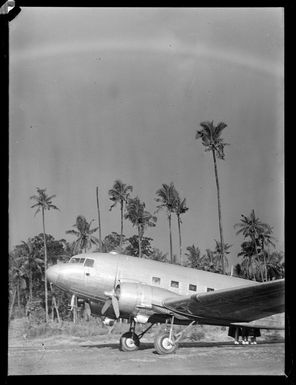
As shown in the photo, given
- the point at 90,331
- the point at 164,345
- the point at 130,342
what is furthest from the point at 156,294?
the point at 90,331

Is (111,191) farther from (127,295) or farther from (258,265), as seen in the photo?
(258,265)

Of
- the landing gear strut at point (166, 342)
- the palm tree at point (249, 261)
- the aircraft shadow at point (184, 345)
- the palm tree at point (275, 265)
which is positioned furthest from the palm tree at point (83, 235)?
the palm tree at point (275, 265)

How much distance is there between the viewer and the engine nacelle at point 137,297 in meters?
11.3

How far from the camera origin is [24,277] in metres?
13.7

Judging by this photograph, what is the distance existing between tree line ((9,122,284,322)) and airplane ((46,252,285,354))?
89 centimetres

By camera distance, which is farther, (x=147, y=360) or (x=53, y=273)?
(x=53, y=273)

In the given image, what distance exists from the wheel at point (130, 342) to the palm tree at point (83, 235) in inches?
105

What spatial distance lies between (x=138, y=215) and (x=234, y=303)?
124 inches

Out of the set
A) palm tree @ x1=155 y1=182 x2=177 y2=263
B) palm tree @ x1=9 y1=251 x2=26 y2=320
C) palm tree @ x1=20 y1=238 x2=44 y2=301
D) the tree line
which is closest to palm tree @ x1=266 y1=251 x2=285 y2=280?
the tree line

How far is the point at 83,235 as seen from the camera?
13.3 meters

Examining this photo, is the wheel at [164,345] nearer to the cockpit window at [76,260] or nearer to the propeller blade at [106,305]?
Result: the propeller blade at [106,305]

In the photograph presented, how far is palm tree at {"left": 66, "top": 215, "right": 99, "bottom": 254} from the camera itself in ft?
41.0

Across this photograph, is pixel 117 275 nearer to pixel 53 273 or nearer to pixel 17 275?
pixel 53 273
